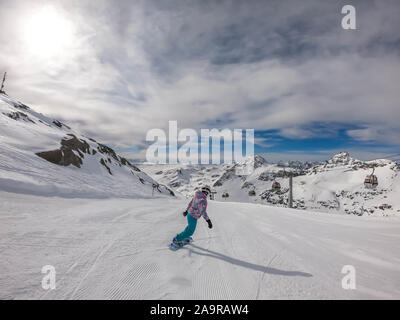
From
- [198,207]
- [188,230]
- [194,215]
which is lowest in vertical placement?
[188,230]

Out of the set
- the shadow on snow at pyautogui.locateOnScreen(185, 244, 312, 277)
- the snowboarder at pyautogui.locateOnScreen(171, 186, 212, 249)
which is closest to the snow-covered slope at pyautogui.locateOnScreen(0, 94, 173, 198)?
the snowboarder at pyautogui.locateOnScreen(171, 186, 212, 249)

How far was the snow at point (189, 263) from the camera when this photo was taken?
9.74 ft

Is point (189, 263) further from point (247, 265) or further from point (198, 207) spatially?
point (198, 207)

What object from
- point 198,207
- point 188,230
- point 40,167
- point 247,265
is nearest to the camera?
point 247,265

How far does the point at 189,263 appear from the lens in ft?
13.3

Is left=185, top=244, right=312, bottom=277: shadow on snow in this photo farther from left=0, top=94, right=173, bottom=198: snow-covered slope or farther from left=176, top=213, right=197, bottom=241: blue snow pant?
Answer: left=0, top=94, right=173, bottom=198: snow-covered slope

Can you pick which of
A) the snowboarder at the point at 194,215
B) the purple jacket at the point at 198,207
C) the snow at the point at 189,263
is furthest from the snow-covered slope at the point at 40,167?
the purple jacket at the point at 198,207

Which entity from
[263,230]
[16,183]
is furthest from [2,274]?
[16,183]

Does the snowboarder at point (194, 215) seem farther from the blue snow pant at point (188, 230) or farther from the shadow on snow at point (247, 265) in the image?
the shadow on snow at point (247, 265)

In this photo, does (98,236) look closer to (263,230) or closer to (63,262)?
(63,262)

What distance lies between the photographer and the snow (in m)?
2.97

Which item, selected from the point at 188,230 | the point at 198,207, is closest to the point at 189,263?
the point at 188,230
